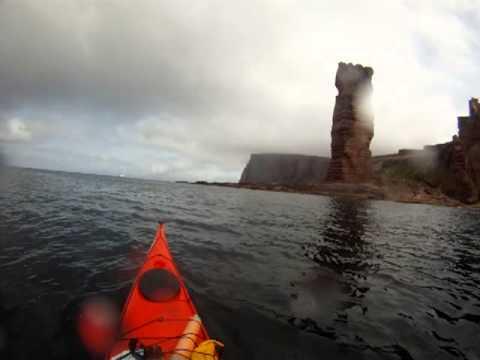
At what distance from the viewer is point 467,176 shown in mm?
114312

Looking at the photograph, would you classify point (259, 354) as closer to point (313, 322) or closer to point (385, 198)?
point (313, 322)

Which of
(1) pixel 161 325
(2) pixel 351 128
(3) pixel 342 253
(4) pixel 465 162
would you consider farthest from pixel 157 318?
(4) pixel 465 162

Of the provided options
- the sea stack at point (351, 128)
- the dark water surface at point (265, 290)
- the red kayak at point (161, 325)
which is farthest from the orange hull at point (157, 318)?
the sea stack at point (351, 128)

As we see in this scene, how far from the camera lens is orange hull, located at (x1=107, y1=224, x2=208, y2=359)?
407 cm

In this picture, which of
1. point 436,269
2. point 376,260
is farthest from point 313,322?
point 436,269

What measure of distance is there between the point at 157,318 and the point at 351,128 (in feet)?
392

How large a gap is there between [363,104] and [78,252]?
419 feet

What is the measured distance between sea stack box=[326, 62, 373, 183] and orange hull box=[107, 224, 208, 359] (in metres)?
109

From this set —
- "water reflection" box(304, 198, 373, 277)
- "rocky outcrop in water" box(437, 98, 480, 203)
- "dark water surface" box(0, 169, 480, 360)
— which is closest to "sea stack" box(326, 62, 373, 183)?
"rocky outcrop in water" box(437, 98, 480, 203)

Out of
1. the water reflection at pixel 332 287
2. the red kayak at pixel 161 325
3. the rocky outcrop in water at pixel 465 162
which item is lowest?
the water reflection at pixel 332 287

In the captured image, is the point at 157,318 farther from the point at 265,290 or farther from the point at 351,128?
the point at 351,128

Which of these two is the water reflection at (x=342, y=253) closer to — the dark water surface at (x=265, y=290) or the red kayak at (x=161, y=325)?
the dark water surface at (x=265, y=290)

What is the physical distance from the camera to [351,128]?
109m

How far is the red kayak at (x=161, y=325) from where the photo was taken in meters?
3.79
